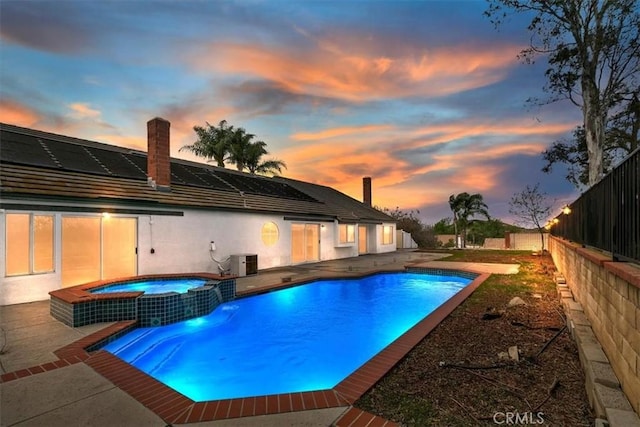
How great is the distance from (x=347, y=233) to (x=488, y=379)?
53.6 ft

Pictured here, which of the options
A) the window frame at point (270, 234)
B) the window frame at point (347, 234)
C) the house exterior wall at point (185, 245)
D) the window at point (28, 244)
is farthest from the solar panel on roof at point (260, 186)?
the window at point (28, 244)

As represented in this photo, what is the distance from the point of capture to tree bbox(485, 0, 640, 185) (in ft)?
40.2

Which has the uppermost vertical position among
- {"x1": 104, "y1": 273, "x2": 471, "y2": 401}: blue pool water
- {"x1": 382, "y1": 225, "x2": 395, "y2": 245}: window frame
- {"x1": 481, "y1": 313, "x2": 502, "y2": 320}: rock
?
{"x1": 382, "y1": 225, "x2": 395, "y2": 245}: window frame

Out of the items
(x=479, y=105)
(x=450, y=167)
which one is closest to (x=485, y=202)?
(x=450, y=167)

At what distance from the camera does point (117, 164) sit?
11359 millimetres

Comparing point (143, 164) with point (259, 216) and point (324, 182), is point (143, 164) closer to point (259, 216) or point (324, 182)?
point (259, 216)

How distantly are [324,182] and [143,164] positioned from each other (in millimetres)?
16926

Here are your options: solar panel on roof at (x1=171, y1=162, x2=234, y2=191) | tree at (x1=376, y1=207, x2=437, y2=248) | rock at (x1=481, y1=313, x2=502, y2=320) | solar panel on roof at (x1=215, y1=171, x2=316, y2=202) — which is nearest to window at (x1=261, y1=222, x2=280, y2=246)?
solar panel on roof at (x1=215, y1=171, x2=316, y2=202)

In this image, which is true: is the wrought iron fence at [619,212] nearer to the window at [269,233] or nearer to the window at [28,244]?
the window at [269,233]

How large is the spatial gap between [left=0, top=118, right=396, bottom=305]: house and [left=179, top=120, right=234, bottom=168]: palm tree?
596 inches

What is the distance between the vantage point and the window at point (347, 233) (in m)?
19.4

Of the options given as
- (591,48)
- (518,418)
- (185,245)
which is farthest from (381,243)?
(518,418)

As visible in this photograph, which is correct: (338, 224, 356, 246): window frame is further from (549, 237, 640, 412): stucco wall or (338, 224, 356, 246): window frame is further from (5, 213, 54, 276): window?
(549, 237, 640, 412): stucco wall

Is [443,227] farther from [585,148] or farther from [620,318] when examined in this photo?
[620,318]
